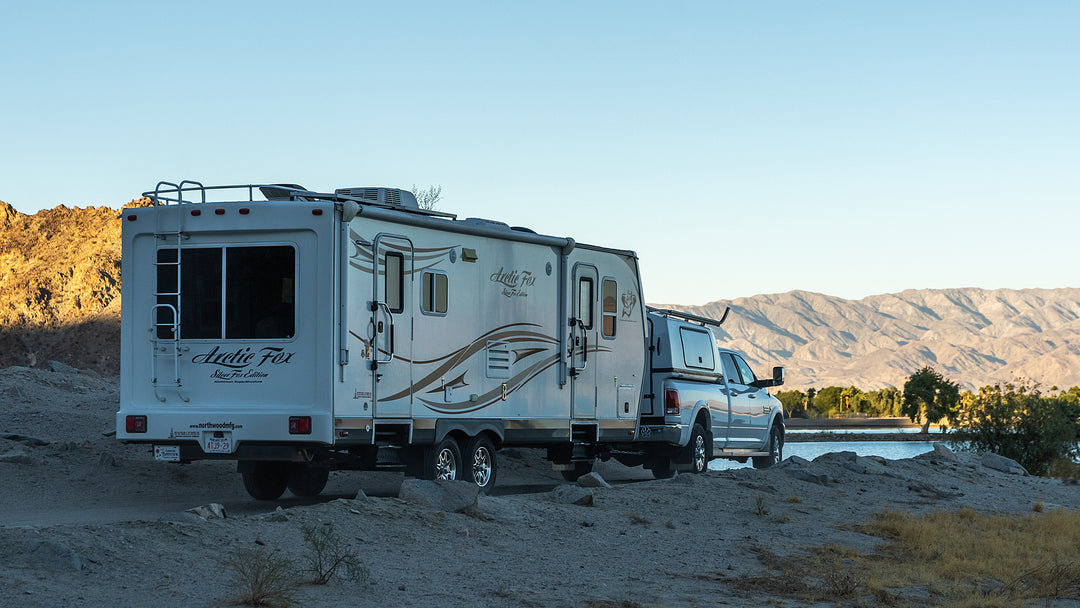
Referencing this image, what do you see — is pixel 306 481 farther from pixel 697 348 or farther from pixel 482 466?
pixel 697 348

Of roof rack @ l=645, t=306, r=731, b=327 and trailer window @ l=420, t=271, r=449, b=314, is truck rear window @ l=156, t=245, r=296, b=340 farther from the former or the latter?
roof rack @ l=645, t=306, r=731, b=327

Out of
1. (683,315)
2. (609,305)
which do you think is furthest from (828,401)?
(609,305)

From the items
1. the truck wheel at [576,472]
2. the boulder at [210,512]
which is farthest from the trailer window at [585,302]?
the boulder at [210,512]

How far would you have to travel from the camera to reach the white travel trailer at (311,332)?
12.3m

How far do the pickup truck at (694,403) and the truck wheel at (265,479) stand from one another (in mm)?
5183

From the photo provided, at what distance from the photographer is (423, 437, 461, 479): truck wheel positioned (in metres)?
13.6

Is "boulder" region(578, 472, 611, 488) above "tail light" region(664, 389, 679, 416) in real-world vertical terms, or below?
below

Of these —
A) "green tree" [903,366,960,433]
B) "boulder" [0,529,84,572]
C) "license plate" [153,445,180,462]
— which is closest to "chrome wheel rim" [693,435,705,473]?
"license plate" [153,445,180,462]

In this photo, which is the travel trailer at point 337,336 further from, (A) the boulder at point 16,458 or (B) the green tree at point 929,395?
(B) the green tree at point 929,395

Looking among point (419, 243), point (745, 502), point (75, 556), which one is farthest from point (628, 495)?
point (75, 556)

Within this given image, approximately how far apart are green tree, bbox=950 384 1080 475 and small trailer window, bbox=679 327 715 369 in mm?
9711

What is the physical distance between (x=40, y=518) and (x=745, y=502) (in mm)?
7896

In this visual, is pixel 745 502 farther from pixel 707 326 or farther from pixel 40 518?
pixel 40 518

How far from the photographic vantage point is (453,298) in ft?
45.9
